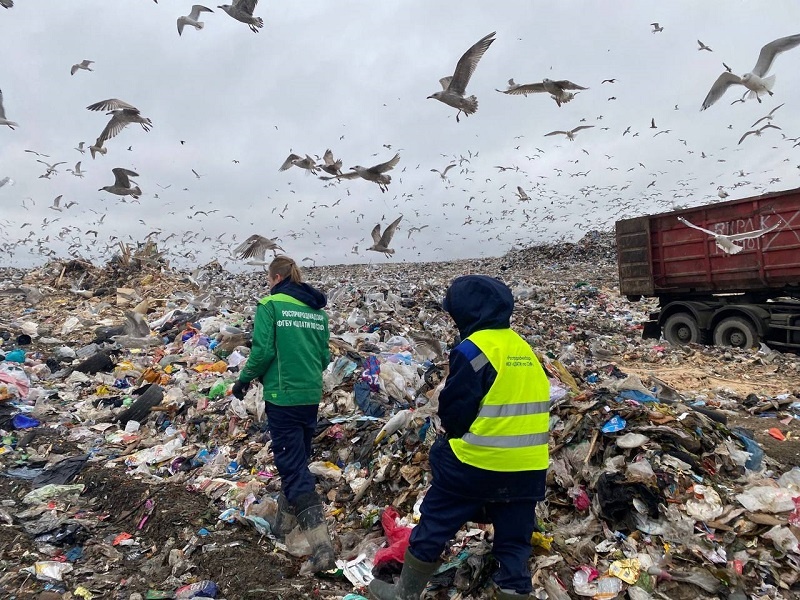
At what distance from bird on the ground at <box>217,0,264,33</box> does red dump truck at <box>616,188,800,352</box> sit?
589cm

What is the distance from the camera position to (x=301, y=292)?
2936mm

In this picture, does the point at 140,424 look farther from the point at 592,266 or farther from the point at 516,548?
the point at 592,266

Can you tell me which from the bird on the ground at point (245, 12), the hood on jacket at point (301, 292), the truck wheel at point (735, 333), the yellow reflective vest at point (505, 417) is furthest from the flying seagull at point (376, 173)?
the truck wheel at point (735, 333)

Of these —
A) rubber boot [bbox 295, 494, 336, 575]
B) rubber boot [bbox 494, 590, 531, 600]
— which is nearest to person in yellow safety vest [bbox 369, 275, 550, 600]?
rubber boot [bbox 494, 590, 531, 600]

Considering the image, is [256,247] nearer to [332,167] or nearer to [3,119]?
[332,167]

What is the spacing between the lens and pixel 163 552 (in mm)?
2863

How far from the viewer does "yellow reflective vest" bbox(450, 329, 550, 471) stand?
1916 millimetres

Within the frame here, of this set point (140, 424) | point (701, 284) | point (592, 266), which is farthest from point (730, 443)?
point (592, 266)

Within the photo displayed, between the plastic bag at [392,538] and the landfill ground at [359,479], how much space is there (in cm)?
4

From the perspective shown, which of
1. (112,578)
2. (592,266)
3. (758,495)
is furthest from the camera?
(592,266)

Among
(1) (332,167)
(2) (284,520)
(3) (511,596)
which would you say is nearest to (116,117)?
(1) (332,167)

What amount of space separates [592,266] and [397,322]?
42.7ft

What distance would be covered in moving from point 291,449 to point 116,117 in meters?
4.97

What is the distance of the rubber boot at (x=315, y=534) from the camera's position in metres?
2.58
